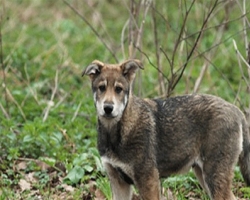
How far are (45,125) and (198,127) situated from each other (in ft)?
8.31

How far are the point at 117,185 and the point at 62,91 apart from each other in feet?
Answer: 15.1

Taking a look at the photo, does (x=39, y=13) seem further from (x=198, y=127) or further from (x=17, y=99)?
(x=198, y=127)

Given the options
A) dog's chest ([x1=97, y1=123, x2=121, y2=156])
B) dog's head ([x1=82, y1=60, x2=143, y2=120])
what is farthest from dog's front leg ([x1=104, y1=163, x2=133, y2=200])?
dog's head ([x1=82, y1=60, x2=143, y2=120])

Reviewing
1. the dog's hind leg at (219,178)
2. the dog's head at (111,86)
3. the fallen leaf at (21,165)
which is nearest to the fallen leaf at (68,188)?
the fallen leaf at (21,165)

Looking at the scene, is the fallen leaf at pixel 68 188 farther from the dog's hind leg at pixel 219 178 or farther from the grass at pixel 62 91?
the dog's hind leg at pixel 219 178

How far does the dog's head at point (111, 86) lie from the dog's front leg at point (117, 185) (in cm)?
54

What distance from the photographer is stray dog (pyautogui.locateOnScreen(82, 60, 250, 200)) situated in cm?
816

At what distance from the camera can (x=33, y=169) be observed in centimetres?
978

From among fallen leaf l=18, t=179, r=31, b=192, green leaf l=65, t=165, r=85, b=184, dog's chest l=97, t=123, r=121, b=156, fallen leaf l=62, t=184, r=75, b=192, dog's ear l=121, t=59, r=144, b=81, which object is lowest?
fallen leaf l=62, t=184, r=75, b=192

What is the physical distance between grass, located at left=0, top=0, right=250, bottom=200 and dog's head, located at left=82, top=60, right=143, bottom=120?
1.24 m

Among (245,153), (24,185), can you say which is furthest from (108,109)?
(24,185)

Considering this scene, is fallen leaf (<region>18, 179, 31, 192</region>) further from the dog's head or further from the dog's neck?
the dog's head

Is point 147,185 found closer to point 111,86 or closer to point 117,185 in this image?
point 117,185

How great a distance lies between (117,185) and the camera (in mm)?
8406
